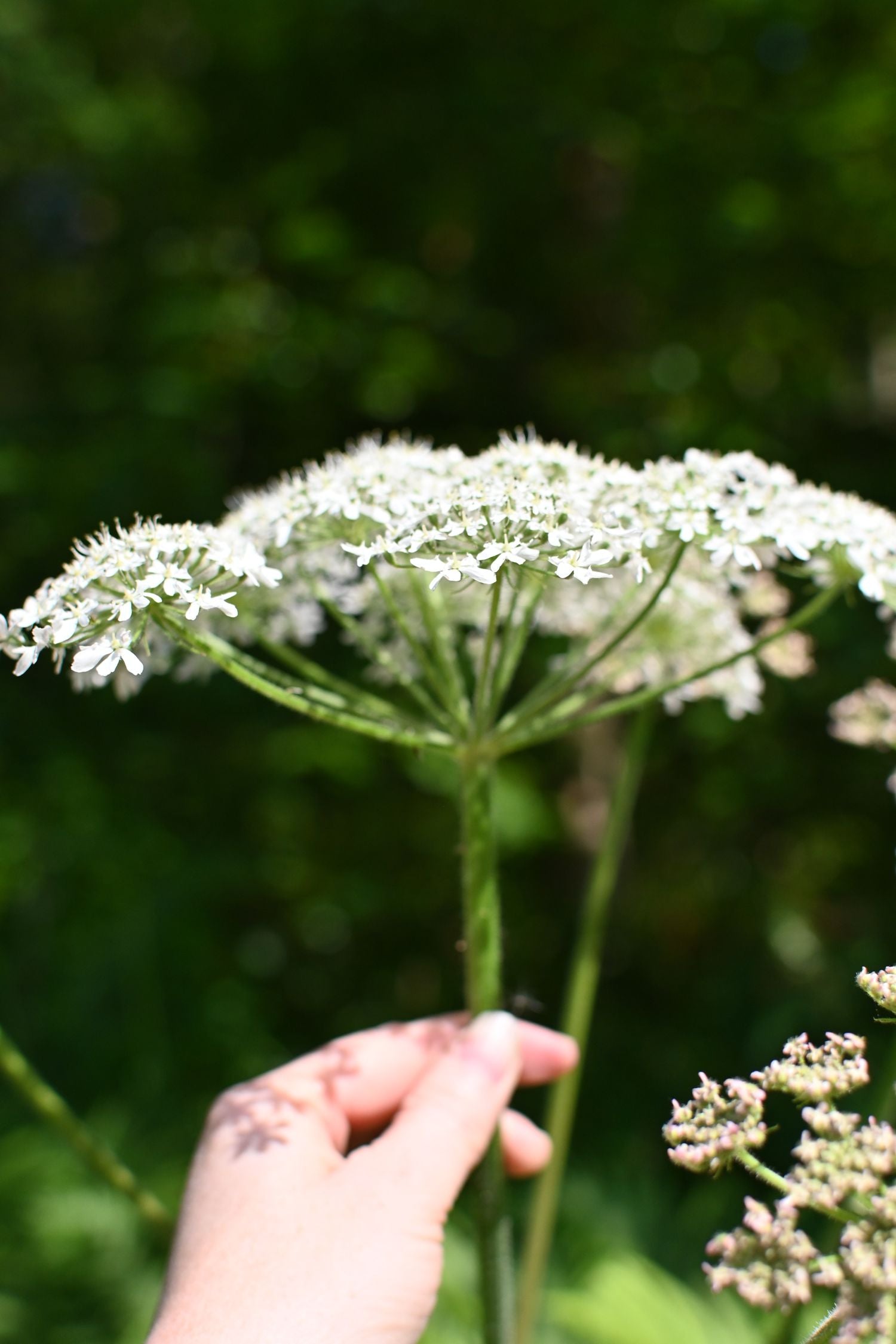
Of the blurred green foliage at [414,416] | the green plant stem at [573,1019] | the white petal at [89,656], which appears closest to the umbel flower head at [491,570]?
the white petal at [89,656]

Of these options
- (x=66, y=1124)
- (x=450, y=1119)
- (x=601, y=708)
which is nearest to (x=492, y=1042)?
(x=450, y=1119)

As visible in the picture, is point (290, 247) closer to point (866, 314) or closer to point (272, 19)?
point (272, 19)

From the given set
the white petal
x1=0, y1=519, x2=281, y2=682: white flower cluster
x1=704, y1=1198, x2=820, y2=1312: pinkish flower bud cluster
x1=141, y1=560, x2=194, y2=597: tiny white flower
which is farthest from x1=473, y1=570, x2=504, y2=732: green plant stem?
x1=704, y1=1198, x2=820, y2=1312: pinkish flower bud cluster

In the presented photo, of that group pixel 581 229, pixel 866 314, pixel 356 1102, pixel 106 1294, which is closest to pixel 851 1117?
pixel 356 1102

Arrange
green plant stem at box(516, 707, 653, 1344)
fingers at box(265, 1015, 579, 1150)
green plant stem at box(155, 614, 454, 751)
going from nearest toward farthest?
1. green plant stem at box(155, 614, 454, 751)
2. fingers at box(265, 1015, 579, 1150)
3. green plant stem at box(516, 707, 653, 1344)

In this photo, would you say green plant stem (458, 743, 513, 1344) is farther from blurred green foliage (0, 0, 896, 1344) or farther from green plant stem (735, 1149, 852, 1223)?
blurred green foliage (0, 0, 896, 1344)

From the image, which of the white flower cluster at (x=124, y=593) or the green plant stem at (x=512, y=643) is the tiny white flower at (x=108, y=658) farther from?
the green plant stem at (x=512, y=643)
